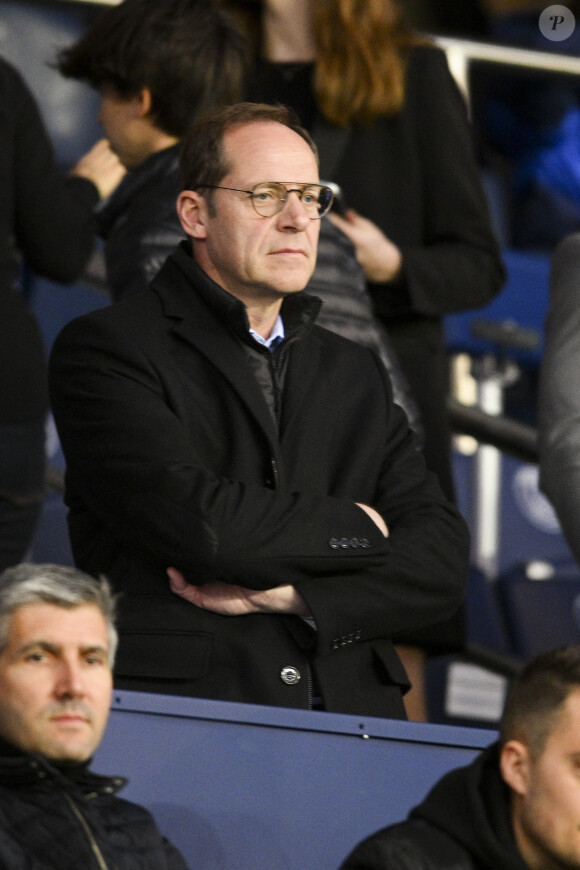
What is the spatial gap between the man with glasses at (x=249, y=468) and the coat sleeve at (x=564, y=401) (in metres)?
0.35

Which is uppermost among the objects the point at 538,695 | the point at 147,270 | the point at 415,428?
the point at 147,270

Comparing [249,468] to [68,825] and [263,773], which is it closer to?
[263,773]

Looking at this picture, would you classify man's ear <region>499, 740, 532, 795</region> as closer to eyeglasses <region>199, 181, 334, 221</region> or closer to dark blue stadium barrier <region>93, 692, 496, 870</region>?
dark blue stadium barrier <region>93, 692, 496, 870</region>

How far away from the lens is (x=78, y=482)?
9.11 ft

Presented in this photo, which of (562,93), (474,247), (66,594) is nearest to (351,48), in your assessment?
(474,247)

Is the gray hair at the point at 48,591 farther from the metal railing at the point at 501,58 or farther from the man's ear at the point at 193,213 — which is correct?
the metal railing at the point at 501,58

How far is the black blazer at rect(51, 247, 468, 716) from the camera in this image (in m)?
2.64

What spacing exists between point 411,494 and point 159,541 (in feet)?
1.66

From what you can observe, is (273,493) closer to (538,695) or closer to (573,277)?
(538,695)

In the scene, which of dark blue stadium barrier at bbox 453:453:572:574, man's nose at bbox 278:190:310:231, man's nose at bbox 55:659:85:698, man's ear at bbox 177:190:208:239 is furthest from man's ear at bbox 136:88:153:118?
dark blue stadium barrier at bbox 453:453:572:574

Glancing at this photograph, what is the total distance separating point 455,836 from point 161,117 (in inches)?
68.6

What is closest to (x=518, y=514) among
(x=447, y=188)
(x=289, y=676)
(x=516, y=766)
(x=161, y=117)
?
(x=447, y=188)

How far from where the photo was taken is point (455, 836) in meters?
2.17

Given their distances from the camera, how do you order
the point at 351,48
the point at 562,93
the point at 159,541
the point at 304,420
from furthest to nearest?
the point at 562,93 → the point at 351,48 → the point at 304,420 → the point at 159,541
